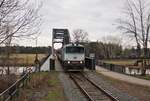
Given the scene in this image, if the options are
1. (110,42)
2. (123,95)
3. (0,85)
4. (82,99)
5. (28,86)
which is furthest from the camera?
(110,42)

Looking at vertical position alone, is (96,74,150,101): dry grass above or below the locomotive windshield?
below

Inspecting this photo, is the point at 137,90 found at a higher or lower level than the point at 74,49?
lower

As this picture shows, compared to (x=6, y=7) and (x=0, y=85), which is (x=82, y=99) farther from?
(x=6, y=7)

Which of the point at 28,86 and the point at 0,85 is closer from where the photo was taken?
the point at 0,85

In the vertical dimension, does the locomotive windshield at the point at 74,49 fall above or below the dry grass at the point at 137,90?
above

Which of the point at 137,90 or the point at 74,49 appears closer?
the point at 137,90

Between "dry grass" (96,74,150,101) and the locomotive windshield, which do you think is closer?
"dry grass" (96,74,150,101)

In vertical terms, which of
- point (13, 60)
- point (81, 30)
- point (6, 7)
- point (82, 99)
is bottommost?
point (82, 99)

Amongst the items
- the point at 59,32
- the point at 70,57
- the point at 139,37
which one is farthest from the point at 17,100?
the point at 59,32

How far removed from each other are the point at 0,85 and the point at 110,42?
157297 millimetres

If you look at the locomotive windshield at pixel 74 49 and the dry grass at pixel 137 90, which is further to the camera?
the locomotive windshield at pixel 74 49

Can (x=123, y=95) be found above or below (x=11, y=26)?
below

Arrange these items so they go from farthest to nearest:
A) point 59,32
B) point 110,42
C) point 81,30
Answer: point 110,42, point 81,30, point 59,32

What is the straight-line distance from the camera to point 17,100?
15891mm
